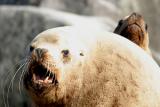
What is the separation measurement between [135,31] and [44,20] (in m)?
5.38

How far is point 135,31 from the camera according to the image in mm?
7578

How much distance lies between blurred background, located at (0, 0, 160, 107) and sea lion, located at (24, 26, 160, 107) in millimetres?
5534

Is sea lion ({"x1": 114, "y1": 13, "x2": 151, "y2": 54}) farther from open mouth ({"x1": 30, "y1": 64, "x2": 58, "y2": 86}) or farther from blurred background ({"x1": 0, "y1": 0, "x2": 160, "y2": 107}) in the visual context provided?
blurred background ({"x1": 0, "y1": 0, "x2": 160, "y2": 107})

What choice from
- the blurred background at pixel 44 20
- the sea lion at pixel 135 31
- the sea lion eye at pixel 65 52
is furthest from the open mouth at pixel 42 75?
the blurred background at pixel 44 20

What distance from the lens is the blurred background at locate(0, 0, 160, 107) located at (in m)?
12.5

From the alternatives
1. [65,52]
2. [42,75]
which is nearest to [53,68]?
[42,75]

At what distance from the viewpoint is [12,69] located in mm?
12078

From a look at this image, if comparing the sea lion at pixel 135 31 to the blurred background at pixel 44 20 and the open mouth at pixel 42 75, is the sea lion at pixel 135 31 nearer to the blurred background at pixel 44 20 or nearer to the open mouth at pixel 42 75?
the open mouth at pixel 42 75

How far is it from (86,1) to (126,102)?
8377mm

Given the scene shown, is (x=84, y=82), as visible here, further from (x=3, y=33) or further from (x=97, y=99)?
(x=3, y=33)

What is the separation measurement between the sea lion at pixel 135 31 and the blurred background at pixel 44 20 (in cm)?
404

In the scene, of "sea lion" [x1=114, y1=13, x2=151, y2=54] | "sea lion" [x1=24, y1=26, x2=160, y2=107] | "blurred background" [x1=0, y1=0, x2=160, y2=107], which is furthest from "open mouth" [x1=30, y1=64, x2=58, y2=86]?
"blurred background" [x1=0, y1=0, x2=160, y2=107]

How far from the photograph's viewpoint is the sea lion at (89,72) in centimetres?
583

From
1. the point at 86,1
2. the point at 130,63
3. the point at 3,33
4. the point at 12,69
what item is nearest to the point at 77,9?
the point at 86,1
